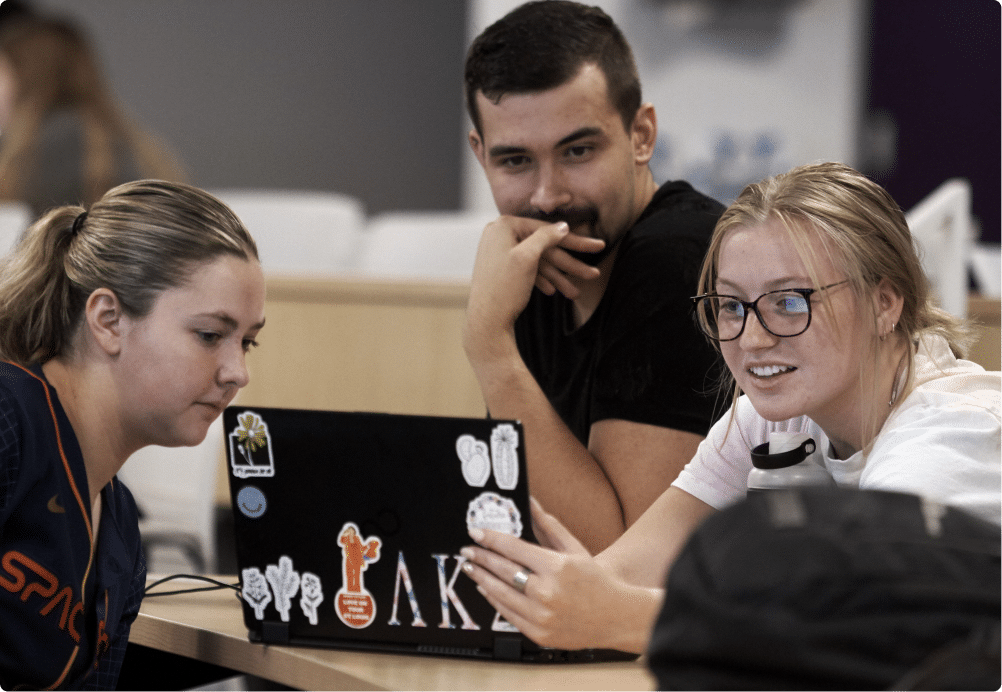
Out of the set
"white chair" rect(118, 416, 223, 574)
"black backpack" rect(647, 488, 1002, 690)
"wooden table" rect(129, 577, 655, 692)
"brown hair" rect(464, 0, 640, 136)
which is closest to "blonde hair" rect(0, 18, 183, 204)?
"white chair" rect(118, 416, 223, 574)

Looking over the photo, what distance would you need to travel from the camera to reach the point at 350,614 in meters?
1.09

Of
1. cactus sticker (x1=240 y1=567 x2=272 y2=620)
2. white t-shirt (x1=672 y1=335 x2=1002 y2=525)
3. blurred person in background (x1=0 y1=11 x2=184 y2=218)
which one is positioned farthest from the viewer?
blurred person in background (x1=0 y1=11 x2=184 y2=218)

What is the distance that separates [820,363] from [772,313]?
0.07 meters

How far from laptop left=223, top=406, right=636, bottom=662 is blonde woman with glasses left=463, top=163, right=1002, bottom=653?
46 mm

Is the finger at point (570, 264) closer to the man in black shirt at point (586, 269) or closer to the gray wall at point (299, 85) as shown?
the man in black shirt at point (586, 269)

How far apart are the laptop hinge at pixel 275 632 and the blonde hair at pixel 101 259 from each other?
0.41m

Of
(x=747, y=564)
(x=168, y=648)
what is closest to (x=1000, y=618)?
(x=747, y=564)

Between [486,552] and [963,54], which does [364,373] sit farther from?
[963,54]

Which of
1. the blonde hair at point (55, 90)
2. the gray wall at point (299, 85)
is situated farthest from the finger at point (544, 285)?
the gray wall at point (299, 85)

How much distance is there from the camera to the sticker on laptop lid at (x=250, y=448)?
1.09m

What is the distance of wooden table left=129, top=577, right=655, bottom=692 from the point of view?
100 cm

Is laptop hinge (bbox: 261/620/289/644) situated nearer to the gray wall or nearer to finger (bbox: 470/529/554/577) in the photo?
finger (bbox: 470/529/554/577)

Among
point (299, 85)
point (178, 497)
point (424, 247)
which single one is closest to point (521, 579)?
point (178, 497)

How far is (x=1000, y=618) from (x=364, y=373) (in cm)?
216
